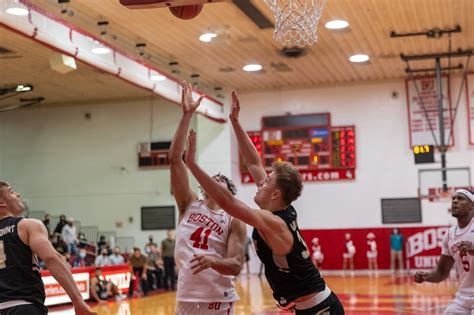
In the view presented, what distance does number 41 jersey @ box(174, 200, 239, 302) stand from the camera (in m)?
5.17

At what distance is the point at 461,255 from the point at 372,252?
18300 millimetres

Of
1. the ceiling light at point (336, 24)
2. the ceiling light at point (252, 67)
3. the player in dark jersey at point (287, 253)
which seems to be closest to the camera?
the player in dark jersey at point (287, 253)

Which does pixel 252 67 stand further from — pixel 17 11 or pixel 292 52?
pixel 17 11

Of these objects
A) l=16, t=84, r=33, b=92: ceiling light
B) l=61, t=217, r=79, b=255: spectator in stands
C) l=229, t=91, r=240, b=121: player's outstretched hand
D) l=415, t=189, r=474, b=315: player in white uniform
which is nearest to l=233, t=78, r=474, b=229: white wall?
l=61, t=217, r=79, b=255: spectator in stands

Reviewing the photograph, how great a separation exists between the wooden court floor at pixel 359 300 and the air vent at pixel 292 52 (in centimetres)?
657

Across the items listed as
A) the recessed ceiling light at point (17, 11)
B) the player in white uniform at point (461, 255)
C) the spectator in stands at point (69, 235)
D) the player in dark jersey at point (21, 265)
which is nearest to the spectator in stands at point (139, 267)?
the spectator in stands at point (69, 235)

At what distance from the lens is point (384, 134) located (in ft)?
81.4

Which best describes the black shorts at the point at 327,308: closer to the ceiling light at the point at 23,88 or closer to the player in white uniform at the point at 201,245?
the player in white uniform at the point at 201,245

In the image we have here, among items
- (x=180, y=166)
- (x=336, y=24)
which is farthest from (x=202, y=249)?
(x=336, y=24)

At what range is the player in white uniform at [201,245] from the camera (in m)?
5.16

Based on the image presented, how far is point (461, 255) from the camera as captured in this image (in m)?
6.48

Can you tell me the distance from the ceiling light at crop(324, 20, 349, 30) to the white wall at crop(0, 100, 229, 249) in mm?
9273

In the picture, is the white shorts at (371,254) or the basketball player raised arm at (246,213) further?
the white shorts at (371,254)

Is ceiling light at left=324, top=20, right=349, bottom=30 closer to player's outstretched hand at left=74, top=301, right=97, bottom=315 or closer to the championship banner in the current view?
the championship banner
